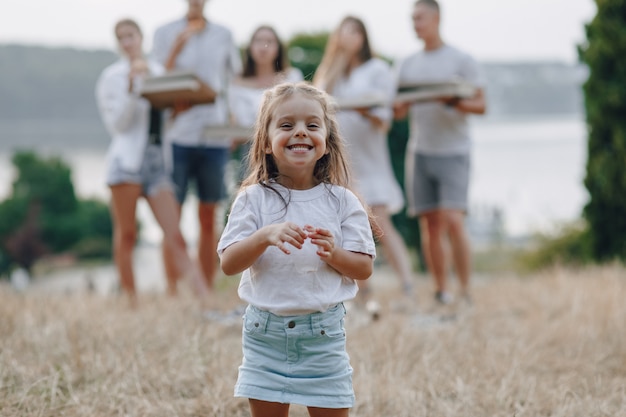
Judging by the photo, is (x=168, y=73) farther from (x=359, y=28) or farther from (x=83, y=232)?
(x=83, y=232)

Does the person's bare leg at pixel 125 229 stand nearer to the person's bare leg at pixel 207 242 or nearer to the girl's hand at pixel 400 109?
the person's bare leg at pixel 207 242

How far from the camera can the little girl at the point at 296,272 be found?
2277 millimetres

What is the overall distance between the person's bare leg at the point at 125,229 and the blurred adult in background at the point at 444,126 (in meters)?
1.89

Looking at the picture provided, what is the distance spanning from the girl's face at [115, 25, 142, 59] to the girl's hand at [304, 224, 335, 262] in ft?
10.6

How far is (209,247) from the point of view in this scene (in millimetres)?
5586

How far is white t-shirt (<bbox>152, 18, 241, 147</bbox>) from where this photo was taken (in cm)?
532

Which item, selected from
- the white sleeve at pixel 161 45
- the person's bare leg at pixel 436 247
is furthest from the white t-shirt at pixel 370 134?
the white sleeve at pixel 161 45

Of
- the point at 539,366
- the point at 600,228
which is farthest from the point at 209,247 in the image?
the point at 600,228

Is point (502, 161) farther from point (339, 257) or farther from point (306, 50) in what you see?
point (339, 257)

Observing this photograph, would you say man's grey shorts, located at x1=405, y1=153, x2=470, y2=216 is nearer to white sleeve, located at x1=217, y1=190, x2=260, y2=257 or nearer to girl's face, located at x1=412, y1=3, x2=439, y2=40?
girl's face, located at x1=412, y1=3, x2=439, y2=40

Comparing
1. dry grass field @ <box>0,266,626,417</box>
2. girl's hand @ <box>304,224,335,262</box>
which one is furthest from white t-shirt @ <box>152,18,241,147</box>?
girl's hand @ <box>304,224,335,262</box>

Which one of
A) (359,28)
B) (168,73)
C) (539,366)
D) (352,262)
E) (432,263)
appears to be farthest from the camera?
(432,263)

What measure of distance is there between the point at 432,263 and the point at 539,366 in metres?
2.08

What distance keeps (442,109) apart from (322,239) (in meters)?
3.55
